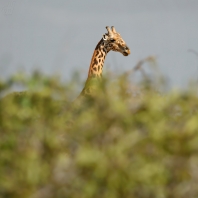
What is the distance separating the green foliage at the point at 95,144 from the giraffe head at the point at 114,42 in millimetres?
14888

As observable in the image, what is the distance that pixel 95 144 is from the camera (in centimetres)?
337

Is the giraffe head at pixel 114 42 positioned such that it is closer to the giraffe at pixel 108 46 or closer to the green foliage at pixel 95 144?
the giraffe at pixel 108 46

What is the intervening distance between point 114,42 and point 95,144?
50.6 feet

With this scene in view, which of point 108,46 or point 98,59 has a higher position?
point 108,46

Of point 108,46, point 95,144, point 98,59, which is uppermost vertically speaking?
point 108,46

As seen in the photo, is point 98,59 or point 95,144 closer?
point 95,144

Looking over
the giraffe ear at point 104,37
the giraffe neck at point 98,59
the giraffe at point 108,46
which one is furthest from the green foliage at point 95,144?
the giraffe ear at point 104,37

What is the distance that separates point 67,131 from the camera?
11.5 ft

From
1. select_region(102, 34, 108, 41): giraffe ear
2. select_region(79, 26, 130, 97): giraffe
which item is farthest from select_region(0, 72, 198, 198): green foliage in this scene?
select_region(102, 34, 108, 41): giraffe ear

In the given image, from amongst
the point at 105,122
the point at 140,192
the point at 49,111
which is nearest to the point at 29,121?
the point at 49,111

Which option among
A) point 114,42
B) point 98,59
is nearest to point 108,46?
point 114,42

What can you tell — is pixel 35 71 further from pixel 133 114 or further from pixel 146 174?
pixel 146 174

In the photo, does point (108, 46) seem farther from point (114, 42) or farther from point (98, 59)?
point (98, 59)

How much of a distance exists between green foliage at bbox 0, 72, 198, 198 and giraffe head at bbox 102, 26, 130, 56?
48.8ft
